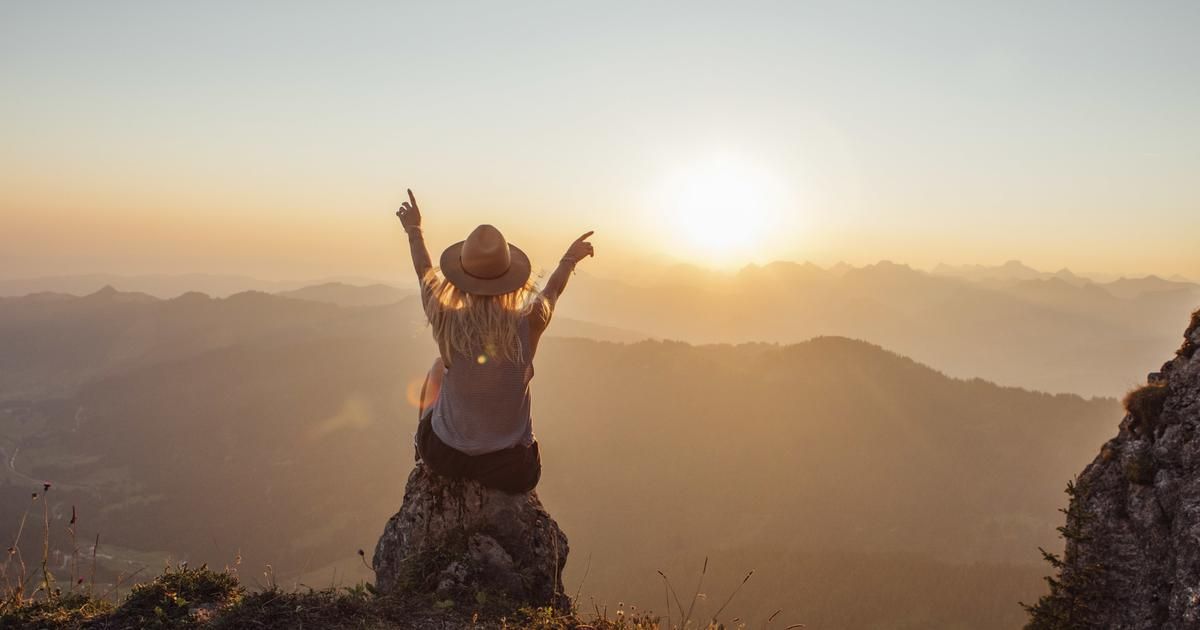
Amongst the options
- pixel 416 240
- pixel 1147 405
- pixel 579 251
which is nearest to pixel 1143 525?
pixel 1147 405

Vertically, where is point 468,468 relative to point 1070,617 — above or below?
above

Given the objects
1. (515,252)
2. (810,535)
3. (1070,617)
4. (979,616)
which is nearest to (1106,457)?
(1070,617)

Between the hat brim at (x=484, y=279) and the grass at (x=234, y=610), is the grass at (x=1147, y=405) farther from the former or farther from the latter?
the hat brim at (x=484, y=279)

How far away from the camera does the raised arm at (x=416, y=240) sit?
7613mm

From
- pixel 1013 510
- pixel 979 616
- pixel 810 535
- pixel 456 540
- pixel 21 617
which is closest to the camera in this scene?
pixel 21 617

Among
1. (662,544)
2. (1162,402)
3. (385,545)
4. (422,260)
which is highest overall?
(422,260)

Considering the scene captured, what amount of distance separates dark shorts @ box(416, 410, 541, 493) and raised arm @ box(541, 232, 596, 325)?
6.36 feet

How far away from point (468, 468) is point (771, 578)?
5988 inches

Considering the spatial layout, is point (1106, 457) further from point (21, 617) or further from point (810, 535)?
point (810, 535)

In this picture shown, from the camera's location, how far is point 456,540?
816cm

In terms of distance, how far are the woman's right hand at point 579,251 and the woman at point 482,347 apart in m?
0.01

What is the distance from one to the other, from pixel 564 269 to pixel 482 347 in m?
1.54

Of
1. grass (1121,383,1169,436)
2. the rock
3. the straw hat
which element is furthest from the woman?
grass (1121,383,1169,436)

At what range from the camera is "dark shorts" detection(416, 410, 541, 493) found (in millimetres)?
8141
